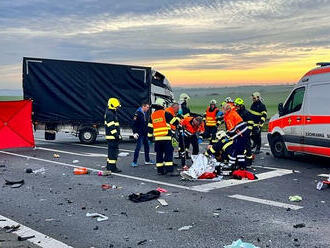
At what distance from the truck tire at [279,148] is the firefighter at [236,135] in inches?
115

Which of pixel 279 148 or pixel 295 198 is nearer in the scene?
pixel 295 198

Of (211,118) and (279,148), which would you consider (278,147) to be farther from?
(211,118)

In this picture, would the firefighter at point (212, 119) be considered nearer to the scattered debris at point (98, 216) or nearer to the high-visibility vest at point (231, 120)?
the high-visibility vest at point (231, 120)

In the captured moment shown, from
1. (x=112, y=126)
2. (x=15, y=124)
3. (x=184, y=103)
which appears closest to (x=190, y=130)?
(x=112, y=126)

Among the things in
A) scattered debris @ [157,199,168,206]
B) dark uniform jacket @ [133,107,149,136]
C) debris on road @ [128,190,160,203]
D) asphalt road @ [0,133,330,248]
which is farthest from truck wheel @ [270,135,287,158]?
scattered debris @ [157,199,168,206]

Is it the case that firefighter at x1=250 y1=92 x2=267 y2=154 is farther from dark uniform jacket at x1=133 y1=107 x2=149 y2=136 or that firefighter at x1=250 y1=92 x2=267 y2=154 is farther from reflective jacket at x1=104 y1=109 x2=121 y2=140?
reflective jacket at x1=104 y1=109 x2=121 y2=140

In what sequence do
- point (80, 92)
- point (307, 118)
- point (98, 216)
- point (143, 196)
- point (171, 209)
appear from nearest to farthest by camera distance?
point (98, 216) → point (171, 209) → point (143, 196) → point (307, 118) → point (80, 92)

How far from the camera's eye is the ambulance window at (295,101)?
12095 mm

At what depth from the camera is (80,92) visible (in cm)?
1758

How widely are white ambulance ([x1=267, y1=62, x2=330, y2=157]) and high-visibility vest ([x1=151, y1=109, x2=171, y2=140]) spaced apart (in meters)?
4.04

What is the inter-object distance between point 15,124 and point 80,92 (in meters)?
3.10

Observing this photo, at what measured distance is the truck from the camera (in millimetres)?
16984

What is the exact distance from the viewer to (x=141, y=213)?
23.0 ft

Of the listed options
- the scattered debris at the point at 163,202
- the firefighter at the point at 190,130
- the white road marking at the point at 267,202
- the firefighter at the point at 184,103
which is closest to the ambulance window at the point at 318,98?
the firefighter at the point at 190,130
